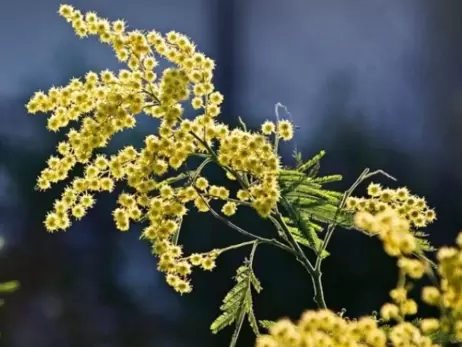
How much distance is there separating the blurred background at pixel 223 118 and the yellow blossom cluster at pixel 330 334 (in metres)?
1.10

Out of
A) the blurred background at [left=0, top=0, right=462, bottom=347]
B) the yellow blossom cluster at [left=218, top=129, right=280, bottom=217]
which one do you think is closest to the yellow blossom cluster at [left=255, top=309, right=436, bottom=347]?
the yellow blossom cluster at [left=218, top=129, right=280, bottom=217]

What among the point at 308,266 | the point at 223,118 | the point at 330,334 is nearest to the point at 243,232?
the point at 308,266

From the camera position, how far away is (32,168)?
1632mm

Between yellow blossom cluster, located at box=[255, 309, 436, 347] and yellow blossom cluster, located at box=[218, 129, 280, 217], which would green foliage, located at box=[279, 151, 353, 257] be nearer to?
yellow blossom cluster, located at box=[218, 129, 280, 217]

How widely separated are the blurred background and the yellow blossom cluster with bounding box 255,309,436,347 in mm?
1098

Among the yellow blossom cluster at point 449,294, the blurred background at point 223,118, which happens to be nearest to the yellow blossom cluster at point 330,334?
the yellow blossom cluster at point 449,294

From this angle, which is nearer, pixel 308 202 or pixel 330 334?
pixel 330 334

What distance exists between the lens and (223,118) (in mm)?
1646

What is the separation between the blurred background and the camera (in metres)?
1.63

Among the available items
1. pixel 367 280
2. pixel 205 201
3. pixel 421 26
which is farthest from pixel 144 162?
pixel 421 26

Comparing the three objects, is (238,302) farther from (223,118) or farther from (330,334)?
(223,118)

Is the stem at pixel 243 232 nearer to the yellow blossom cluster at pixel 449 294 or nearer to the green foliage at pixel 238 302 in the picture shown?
the green foliage at pixel 238 302

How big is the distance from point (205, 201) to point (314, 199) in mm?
93

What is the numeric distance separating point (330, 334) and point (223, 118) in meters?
1.19
